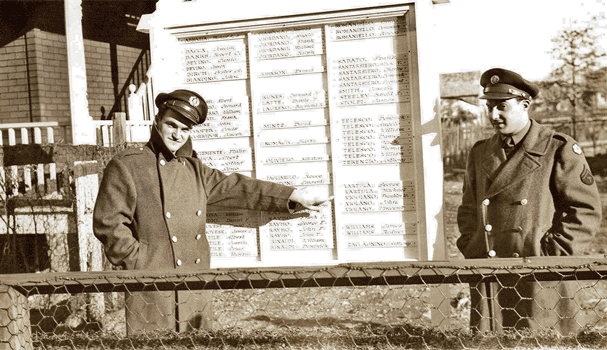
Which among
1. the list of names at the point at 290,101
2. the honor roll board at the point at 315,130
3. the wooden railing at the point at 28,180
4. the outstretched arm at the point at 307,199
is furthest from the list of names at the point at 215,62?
the wooden railing at the point at 28,180

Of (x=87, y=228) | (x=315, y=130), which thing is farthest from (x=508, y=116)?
(x=87, y=228)

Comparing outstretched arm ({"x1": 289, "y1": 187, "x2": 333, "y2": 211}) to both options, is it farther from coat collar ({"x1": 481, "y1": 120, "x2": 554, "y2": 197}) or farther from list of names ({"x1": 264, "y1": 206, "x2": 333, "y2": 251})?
coat collar ({"x1": 481, "y1": 120, "x2": 554, "y2": 197})

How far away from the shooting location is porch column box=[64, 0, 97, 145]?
360 inches

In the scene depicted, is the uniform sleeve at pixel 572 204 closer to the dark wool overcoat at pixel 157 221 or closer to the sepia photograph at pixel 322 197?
the sepia photograph at pixel 322 197

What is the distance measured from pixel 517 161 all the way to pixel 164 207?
2202 millimetres

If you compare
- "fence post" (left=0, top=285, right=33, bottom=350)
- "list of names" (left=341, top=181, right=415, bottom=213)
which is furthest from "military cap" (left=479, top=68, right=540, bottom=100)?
"fence post" (left=0, top=285, right=33, bottom=350)

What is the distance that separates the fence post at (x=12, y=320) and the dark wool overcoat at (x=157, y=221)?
785 mm

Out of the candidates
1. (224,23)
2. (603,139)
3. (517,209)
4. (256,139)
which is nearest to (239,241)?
(256,139)

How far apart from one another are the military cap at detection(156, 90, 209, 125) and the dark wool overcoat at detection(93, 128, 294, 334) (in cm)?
20

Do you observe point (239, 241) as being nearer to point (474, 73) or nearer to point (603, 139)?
point (474, 73)

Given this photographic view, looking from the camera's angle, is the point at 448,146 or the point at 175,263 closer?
the point at 175,263

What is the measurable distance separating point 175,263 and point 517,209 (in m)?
2.13

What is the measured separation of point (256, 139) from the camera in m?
4.74

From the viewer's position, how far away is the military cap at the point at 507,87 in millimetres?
3879
